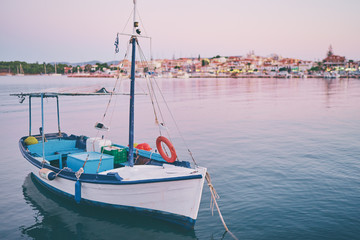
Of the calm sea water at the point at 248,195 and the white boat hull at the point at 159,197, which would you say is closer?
the white boat hull at the point at 159,197

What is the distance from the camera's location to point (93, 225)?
11.8 m

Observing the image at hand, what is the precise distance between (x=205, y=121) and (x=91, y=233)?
86.3ft

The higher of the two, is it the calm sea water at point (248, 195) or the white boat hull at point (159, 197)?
the white boat hull at point (159, 197)

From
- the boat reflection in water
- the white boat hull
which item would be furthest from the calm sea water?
the white boat hull

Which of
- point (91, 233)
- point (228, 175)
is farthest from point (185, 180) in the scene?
point (228, 175)

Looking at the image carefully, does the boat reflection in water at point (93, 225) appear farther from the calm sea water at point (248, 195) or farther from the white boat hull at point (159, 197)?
the white boat hull at point (159, 197)

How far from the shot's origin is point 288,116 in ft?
128

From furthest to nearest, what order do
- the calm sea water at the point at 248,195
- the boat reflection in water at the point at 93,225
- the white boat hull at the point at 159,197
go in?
the calm sea water at the point at 248,195 → the boat reflection in water at the point at 93,225 → the white boat hull at the point at 159,197

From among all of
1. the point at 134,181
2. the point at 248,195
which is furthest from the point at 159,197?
the point at 248,195

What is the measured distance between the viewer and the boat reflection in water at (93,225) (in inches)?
434

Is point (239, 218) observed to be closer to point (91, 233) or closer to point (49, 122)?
point (91, 233)

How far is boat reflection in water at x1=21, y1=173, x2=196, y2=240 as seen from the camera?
434 inches

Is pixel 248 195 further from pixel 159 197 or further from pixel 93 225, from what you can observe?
pixel 93 225

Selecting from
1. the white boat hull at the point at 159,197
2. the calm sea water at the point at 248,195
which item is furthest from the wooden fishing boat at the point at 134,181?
the calm sea water at the point at 248,195
